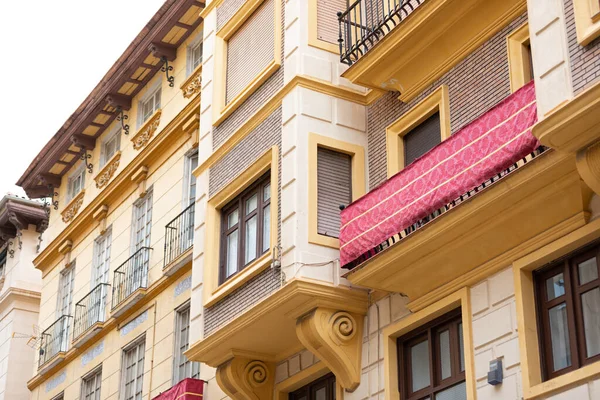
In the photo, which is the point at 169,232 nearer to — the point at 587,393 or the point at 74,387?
the point at 74,387

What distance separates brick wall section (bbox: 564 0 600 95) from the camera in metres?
11.9

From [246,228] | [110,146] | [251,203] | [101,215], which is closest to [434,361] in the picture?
[246,228]

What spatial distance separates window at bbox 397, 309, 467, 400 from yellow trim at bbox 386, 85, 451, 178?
2.52 m

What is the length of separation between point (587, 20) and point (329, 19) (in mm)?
6702

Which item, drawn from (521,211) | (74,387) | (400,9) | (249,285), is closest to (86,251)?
(74,387)

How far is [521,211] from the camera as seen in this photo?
1327 centimetres

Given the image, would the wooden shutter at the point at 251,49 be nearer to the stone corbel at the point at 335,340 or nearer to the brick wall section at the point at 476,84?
the brick wall section at the point at 476,84

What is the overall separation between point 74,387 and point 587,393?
17.1m

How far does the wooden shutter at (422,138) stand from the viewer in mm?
16109

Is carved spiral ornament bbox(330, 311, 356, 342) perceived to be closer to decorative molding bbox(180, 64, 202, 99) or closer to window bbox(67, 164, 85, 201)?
decorative molding bbox(180, 64, 202, 99)

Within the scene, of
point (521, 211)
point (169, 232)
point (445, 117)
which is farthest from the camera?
point (169, 232)

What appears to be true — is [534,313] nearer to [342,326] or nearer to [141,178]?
[342,326]

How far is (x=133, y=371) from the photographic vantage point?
2412 centimetres

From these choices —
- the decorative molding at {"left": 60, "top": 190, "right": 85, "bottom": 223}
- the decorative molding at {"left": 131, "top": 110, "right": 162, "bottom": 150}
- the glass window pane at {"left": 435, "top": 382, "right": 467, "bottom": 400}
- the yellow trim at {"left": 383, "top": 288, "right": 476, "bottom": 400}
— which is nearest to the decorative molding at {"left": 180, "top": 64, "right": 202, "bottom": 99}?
the decorative molding at {"left": 131, "top": 110, "right": 162, "bottom": 150}
